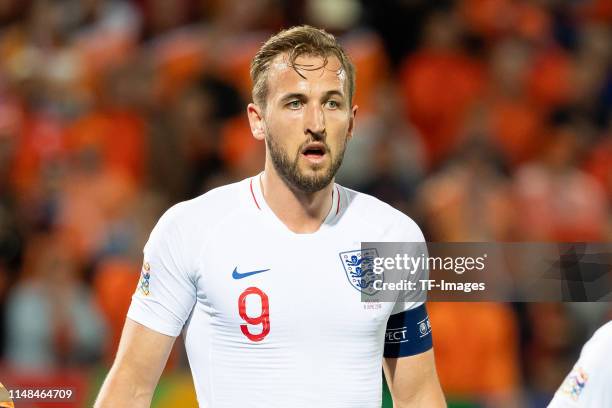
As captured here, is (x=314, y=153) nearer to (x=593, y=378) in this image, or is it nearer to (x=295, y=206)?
(x=295, y=206)

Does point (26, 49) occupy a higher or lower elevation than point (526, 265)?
higher

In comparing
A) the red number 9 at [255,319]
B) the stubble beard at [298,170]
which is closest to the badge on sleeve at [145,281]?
the red number 9 at [255,319]

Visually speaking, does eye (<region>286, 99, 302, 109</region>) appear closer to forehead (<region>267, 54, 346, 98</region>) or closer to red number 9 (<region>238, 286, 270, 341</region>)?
forehead (<region>267, 54, 346, 98</region>)

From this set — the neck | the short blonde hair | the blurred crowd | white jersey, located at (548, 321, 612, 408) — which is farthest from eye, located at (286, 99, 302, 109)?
the blurred crowd

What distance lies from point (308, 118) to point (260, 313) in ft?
2.14

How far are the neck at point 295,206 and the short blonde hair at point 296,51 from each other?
0.95 feet

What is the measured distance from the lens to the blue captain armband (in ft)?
13.3

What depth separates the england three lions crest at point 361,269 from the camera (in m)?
3.95

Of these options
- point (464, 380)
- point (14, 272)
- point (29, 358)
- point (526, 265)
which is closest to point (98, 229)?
point (14, 272)

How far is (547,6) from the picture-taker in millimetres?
10516

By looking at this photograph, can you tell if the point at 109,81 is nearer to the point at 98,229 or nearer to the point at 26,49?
the point at 26,49

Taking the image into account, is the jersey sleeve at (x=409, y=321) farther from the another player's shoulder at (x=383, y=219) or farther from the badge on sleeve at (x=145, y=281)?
the badge on sleeve at (x=145, y=281)

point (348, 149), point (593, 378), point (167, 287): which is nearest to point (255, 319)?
point (167, 287)

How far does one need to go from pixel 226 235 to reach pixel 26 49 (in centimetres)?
629
